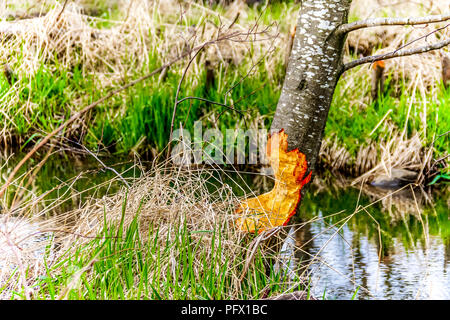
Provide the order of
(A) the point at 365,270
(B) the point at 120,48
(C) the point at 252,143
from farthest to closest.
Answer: (B) the point at 120,48
(C) the point at 252,143
(A) the point at 365,270

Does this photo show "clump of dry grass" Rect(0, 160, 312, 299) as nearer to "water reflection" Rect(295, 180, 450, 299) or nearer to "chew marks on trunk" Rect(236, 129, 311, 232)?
"chew marks on trunk" Rect(236, 129, 311, 232)

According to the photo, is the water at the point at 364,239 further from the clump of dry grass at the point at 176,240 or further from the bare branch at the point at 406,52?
the bare branch at the point at 406,52

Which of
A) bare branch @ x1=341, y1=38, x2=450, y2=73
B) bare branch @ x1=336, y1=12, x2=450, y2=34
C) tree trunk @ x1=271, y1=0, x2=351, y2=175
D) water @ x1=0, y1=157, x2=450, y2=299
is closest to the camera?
bare branch @ x1=336, y1=12, x2=450, y2=34

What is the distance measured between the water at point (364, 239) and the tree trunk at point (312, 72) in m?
0.41

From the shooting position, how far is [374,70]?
6926mm

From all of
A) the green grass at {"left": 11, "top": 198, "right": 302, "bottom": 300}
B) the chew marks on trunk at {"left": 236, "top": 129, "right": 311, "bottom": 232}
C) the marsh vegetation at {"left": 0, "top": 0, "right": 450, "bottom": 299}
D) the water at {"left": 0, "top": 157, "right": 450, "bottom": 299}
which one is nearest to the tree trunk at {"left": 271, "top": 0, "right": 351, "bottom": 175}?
the chew marks on trunk at {"left": 236, "top": 129, "right": 311, "bottom": 232}

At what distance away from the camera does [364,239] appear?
463 centimetres

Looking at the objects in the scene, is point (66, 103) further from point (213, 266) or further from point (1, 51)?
point (213, 266)

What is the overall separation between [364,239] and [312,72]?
1.71 m

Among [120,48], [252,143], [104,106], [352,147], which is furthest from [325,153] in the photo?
[120,48]

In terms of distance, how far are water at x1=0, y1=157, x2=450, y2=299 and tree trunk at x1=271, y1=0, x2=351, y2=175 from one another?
0.41 meters

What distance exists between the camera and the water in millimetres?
3602

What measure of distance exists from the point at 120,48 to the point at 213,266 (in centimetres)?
551

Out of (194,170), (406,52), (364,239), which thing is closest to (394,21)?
(406,52)
